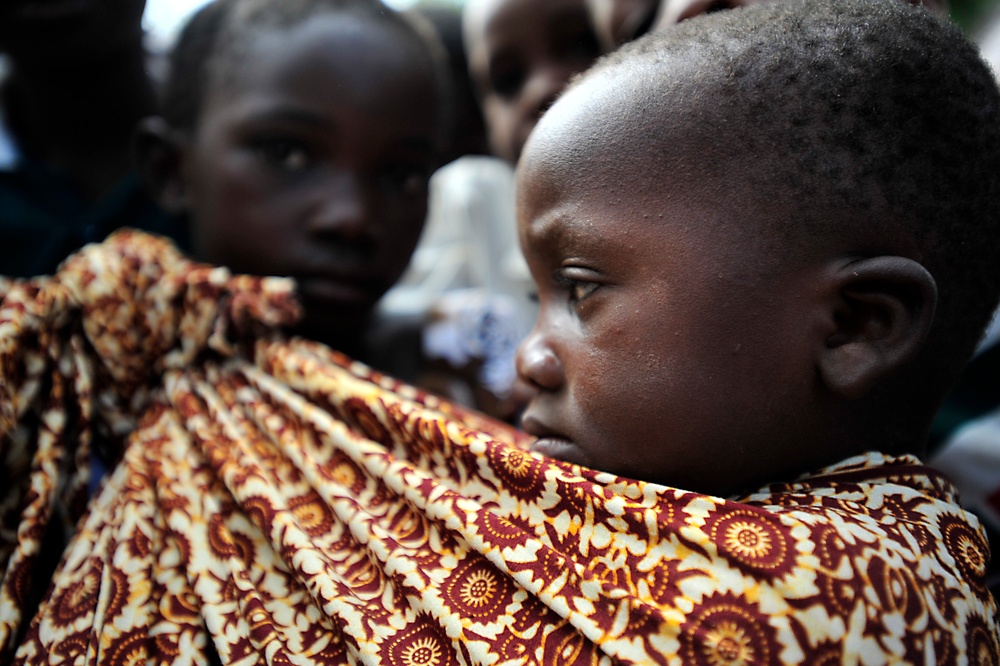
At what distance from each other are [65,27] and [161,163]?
41cm

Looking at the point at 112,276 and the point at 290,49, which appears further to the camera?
the point at 290,49

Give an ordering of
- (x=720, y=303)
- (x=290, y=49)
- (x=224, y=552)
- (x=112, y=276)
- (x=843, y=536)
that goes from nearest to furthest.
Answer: (x=843, y=536) → (x=720, y=303) → (x=224, y=552) → (x=112, y=276) → (x=290, y=49)

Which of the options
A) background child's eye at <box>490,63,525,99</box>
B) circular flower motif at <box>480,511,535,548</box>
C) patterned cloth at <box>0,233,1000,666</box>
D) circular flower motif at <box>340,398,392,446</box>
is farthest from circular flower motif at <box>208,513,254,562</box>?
background child's eye at <box>490,63,525,99</box>

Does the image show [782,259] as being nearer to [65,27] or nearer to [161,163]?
[161,163]

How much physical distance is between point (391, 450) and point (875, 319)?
704 millimetres

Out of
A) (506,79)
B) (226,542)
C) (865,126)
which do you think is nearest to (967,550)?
(865,126)

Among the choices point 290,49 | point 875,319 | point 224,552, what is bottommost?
point 224,552

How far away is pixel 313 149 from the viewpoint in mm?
1644

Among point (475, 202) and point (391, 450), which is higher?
point (391, 450)

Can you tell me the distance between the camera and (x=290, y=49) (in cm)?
165

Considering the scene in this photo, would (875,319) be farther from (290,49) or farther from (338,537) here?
(290,49)

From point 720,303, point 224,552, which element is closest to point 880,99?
point 720,303

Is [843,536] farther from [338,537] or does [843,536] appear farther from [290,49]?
[290,49]

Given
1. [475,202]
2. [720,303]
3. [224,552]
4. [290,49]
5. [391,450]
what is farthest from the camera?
[475,202]
